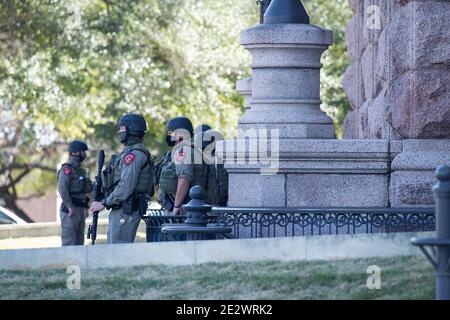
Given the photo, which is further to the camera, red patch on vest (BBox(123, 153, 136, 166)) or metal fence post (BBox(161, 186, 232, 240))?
red patch on vest (BBox(123, 153, 136, 166))

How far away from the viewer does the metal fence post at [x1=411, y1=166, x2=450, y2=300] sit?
1044 cm

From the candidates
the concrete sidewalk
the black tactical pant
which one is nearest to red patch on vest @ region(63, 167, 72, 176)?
the black tactical pant

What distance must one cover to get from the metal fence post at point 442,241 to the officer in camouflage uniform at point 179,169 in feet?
19.5

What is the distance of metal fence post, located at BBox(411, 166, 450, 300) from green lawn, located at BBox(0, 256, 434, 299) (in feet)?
1.09

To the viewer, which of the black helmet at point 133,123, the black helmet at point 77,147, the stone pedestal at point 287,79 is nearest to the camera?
the stone pedestal at point 287,79

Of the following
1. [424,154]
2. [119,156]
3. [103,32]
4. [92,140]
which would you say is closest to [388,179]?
[424,154]

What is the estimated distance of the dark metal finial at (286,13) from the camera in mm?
15648

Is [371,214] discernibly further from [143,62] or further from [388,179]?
[143,62]

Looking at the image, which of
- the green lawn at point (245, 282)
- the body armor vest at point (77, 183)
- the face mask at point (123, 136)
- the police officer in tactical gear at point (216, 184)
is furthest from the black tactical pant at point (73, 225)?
the green lawn at point (245, 282)

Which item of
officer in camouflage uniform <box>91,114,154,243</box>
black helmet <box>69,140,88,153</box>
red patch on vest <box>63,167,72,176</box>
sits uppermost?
black helmet <box>69,140,88,153</box>

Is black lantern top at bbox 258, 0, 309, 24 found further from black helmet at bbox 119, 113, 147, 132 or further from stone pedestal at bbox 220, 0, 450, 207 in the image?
black helmet at bbox 119, 113, 147, 132

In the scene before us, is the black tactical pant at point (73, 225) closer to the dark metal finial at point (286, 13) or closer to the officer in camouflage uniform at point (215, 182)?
the officer in camouflage uniform at point (215, 182)

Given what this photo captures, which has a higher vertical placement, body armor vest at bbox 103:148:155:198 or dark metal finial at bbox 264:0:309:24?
dark metal finial at bbox 264:0:309:24
